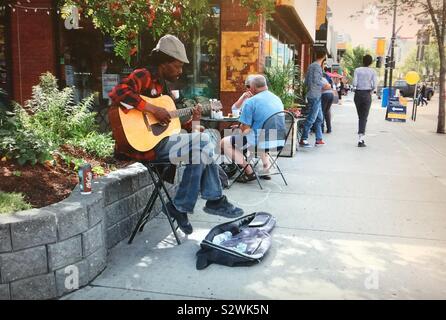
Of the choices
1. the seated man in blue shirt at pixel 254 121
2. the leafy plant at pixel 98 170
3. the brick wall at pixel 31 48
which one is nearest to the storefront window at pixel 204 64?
the brick wall at pixel 31 48

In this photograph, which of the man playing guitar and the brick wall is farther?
the brick wall

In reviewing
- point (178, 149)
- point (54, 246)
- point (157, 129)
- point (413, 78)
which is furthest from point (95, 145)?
point (413, 78)

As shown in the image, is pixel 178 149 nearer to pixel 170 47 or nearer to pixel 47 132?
pixel 170 47

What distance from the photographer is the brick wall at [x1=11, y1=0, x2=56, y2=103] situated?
9.90 metres

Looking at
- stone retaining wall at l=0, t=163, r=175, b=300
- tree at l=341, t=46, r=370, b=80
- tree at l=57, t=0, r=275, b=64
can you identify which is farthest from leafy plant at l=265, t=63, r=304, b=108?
tree at l=341, t=46, r=370, b=80

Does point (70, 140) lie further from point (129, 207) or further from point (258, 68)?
point (258, 68)

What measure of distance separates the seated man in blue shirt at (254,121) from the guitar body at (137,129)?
84.0 inches

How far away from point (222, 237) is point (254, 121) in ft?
8.17

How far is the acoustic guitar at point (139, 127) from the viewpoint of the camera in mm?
3859

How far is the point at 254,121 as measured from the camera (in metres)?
6.22

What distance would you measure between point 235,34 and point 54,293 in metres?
7.55

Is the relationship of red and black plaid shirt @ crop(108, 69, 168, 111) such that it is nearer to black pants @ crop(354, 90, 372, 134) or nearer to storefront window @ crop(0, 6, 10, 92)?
black pants @ crop(354, 90, 372, 134)

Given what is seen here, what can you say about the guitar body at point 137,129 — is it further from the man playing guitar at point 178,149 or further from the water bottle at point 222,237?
the water bottle at point 222,237

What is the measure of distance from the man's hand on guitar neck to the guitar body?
0.06 m
